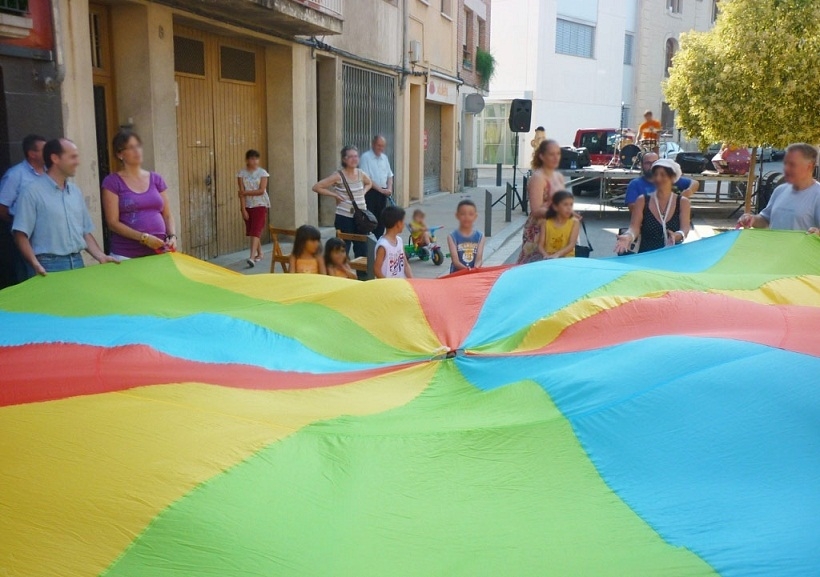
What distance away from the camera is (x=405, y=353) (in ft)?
15.0

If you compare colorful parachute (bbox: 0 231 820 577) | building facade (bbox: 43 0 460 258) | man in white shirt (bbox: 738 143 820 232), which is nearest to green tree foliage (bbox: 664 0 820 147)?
building facade (bbox: 43 0 460 258)

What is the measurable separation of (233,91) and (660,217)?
8.21m

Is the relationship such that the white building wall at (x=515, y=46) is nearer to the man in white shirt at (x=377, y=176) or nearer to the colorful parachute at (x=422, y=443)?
the man in white shirt at (x=377, y=176)

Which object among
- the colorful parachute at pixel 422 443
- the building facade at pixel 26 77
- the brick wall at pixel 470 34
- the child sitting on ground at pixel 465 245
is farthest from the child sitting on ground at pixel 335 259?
the brick wall at pixel 470 34

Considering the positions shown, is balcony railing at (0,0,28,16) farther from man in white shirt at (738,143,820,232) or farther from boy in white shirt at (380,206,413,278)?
man in white shirt at (738,143,820,232)

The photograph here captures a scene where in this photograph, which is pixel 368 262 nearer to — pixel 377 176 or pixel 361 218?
pixel 361 218

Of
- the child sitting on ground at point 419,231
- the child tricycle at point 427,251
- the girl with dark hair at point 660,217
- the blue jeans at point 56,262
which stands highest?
the girl with dark hair at point 660,217

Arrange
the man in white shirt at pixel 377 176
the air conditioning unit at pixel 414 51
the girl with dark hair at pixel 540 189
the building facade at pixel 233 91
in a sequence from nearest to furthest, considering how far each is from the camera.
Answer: the girl with dark hair at pixel 540 189, the building facade at pixel 233 91, the man in white shirt at pixel 377 176, the air conditioning unit at pixel 414 51

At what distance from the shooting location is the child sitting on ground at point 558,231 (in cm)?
693

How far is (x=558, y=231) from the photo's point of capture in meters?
6.96

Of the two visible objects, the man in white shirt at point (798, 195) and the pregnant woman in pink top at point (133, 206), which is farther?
the man in white shirt at point (798, 195)

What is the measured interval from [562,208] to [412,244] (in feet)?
19.3

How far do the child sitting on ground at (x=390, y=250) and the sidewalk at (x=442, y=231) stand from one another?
4.13 meters

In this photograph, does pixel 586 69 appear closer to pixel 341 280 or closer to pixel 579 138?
pixel 579 138
